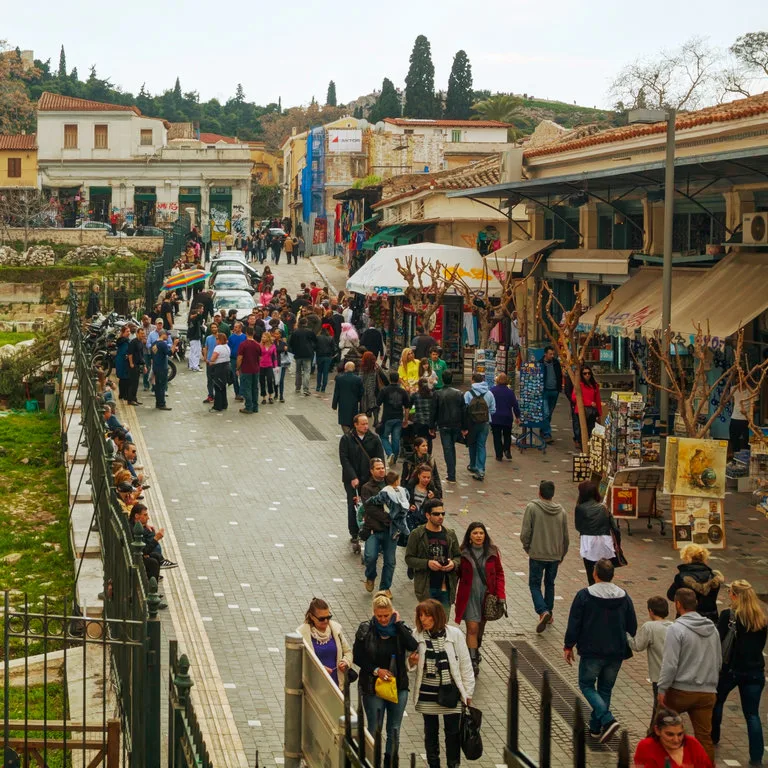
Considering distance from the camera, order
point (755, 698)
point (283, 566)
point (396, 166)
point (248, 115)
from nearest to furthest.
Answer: point (755, 698), point (283, 566), point (396, 166), point (248, 115)

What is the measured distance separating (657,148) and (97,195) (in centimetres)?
5360

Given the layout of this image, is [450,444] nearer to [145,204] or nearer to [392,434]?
[392,434]

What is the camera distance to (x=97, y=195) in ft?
239

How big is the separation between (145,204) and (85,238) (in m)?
10.9

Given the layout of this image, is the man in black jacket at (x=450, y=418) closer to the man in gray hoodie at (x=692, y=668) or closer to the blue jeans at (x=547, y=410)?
the blue jeans at (x=547, y=410)

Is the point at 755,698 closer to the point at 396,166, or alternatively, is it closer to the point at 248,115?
the point at 396,166

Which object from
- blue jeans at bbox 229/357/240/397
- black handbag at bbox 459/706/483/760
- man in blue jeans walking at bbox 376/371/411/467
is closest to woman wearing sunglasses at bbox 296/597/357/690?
black handbag at bbox 459/706/483/760

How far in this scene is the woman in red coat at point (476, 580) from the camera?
34.4ft

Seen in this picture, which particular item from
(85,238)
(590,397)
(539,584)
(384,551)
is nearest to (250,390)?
(590,397)

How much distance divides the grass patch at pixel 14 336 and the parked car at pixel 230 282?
681 centimetres

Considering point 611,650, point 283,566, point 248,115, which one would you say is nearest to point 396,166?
point 283,566

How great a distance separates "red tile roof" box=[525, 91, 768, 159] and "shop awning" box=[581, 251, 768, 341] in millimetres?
2327

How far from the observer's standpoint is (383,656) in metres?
8.61

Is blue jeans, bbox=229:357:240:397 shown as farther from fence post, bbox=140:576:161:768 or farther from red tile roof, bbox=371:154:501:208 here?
fence post, bbox=140:576:161:768
